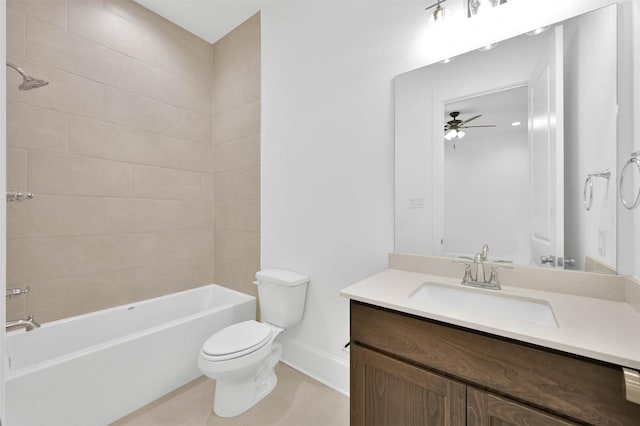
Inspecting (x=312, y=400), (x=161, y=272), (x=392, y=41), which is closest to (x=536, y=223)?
(x=392, y=41)

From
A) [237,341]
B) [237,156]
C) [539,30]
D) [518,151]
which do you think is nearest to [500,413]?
[518,151]

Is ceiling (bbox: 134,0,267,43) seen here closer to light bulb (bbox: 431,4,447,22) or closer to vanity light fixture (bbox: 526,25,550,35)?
light bulb (bbox: 431,4,447,22)

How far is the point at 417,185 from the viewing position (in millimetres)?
1540

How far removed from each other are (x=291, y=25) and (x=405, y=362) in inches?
90.3

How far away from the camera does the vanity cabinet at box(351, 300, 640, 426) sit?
0.73 meters

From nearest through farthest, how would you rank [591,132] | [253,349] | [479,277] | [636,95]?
1. [636,95]
2. [591,132]
3. [479,277]
4. [253,349]

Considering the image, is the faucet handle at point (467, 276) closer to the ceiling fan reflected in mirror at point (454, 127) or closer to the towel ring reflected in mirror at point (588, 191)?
the towel ring reflected in mirror at point (588, 191)

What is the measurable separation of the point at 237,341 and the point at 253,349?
4.4 inches

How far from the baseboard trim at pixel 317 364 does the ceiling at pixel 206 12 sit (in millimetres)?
2705

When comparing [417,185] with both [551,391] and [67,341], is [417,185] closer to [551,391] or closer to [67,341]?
[551,391]

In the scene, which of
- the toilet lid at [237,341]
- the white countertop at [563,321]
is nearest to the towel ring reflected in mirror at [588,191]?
the white countertop at [563,321]

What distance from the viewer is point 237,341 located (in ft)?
5.30

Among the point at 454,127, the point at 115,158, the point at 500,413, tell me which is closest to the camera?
the point at 500,413

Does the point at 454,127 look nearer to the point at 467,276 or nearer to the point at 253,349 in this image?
the point at 467,276
